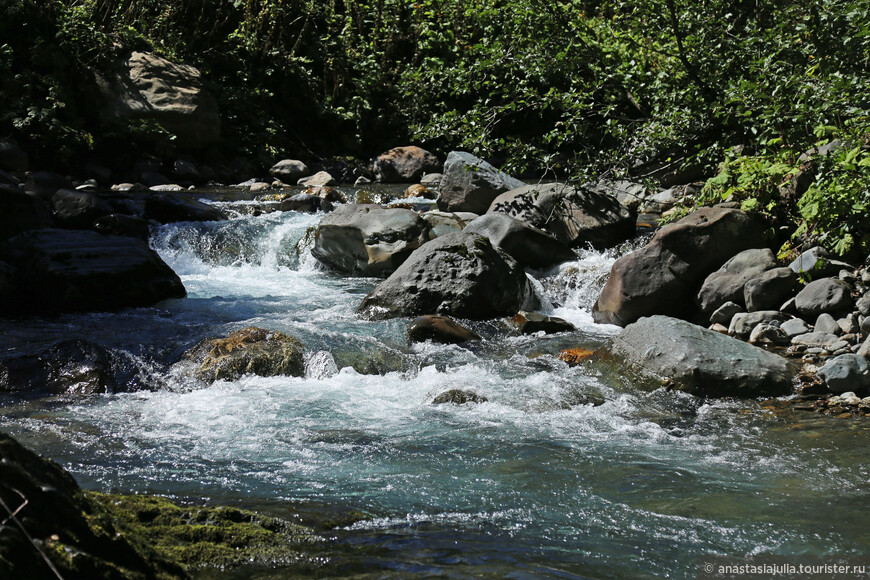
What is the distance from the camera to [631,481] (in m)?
4.12

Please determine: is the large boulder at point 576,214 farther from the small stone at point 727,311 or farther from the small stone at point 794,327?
the small stone at point 794,327

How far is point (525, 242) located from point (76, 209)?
752cm

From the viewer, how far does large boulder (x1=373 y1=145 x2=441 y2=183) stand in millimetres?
18828

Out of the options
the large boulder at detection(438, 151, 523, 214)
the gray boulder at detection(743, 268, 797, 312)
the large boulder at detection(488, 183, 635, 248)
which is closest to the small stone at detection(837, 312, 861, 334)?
the gray boulder at detection(743, 268, 797, 312)

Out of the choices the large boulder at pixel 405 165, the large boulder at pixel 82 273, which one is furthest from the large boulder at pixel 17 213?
the large boulder at pixel 405 165

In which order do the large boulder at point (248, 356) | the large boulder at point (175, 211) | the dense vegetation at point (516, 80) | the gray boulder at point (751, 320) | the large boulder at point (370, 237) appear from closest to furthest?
the large boulder at point (248, 356) < the dense vegetation at point (516, 80) < the gray boulder at point (751, 320) < the large boulder at point (370, 237) < the large boulder at point (175, 211)

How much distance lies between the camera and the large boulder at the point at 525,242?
10227 millimetres

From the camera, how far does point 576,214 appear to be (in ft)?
35.9

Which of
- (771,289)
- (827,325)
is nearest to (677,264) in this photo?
(771,289)

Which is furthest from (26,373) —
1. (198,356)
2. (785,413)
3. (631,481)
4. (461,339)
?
(785,413)

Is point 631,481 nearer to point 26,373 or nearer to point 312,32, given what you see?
point 26,373

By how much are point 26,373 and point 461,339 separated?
4.11 metres

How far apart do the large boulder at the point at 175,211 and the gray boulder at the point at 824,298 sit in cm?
991

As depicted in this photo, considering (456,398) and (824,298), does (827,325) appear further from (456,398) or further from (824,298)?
(456,398)
